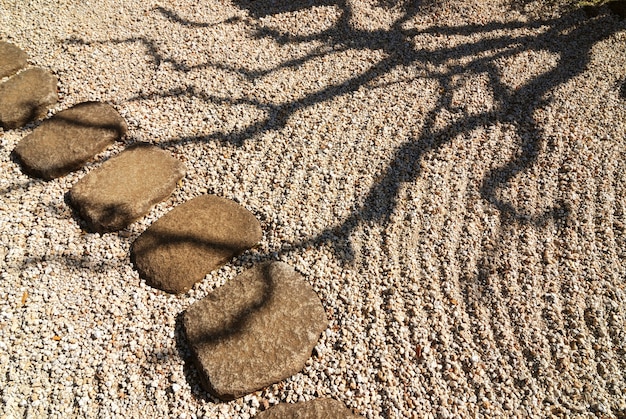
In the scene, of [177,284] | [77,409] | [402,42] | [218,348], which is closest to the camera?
[77,409]

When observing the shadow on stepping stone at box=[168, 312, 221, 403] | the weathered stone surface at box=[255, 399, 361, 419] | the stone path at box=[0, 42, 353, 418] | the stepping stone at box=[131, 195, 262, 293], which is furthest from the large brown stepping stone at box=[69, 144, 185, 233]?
the weathered stone surface at box=[255, 399, 361, 419]

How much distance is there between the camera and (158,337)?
1.95m

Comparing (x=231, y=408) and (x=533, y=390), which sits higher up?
(x=533, y=390)

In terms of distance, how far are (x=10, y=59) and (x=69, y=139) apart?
1157 millimetres

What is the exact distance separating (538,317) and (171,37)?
318 cm

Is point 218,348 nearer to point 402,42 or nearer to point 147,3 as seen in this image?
point 402,42

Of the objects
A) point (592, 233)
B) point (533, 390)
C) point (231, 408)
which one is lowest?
point (231, 408)

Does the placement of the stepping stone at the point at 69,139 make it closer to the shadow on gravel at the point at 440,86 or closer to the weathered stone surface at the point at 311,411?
the shadow on gravel at the point at 440,86

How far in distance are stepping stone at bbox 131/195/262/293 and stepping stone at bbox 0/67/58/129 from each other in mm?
1327

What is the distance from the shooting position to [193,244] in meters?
2.17

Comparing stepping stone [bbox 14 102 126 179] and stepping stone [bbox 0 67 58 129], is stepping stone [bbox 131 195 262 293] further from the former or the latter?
stepping stone [bbox 0 67 58 129]

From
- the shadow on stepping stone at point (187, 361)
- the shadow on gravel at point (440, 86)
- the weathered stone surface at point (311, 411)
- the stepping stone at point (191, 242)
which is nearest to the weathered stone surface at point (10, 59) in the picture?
the shadow on gravel at point (440, 86)

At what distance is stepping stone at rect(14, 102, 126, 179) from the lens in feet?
8.23

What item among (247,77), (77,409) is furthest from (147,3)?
(77,409)
